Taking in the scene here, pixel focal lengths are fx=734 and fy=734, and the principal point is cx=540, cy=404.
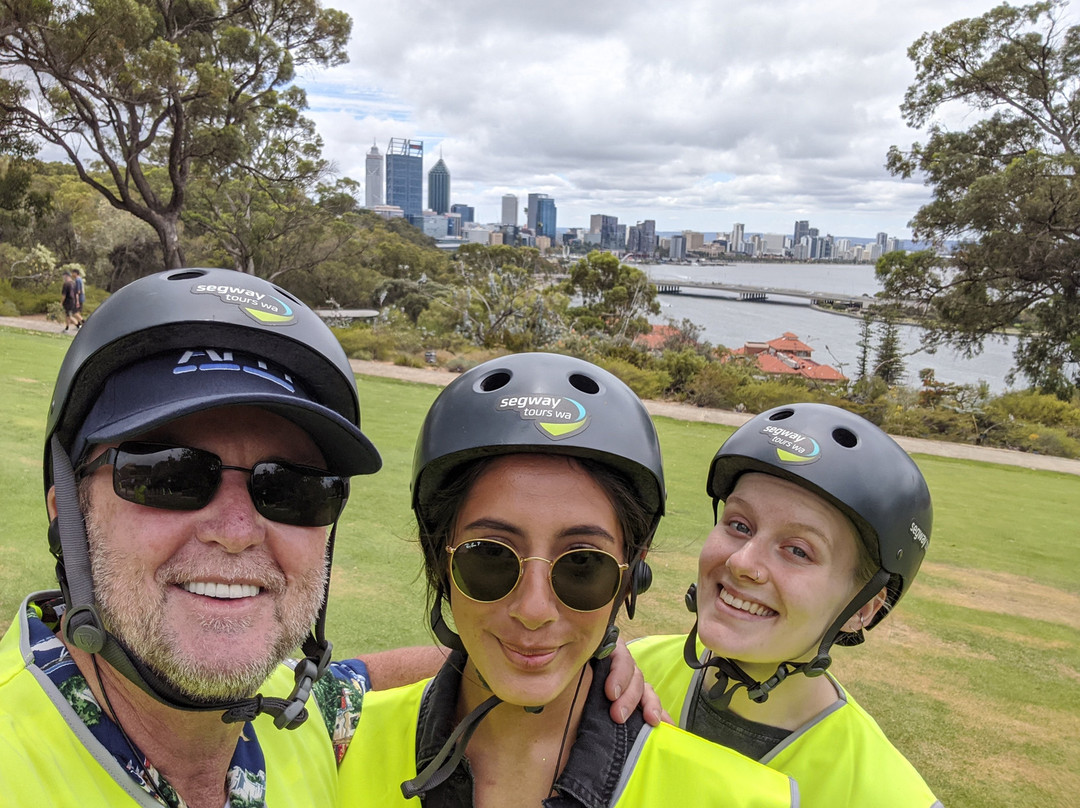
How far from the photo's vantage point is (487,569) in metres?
1.72

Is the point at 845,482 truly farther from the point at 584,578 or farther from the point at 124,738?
the point at 124,738

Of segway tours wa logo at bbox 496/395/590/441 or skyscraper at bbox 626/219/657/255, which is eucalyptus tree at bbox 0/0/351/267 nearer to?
segway tours wa logo at bbox 496/395/590/441

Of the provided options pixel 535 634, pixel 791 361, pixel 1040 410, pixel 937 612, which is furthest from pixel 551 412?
pixel 791 361

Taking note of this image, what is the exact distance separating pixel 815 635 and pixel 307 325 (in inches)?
70.1

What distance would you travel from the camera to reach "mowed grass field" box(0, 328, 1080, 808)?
3.78 m

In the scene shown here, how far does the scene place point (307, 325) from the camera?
1911mm

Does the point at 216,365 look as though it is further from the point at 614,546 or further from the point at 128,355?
the point at 614,546

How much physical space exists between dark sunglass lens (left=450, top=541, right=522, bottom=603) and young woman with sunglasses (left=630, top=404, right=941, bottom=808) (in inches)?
33.9

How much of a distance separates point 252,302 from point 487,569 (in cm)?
89

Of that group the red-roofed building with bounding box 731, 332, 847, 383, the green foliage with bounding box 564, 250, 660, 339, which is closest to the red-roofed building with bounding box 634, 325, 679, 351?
the green foliage with bounding box 564, 250, 660, 339

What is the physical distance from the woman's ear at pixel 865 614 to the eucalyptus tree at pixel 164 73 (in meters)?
19.3

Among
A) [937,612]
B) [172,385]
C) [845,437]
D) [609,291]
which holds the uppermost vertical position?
[172,385]

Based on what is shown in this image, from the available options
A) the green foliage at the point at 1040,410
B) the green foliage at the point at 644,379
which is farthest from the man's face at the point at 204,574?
the green foliage at the point at 1040,410

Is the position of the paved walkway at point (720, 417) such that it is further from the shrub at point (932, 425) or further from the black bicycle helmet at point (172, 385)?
the black bicycle helmet at point (172, 385)
